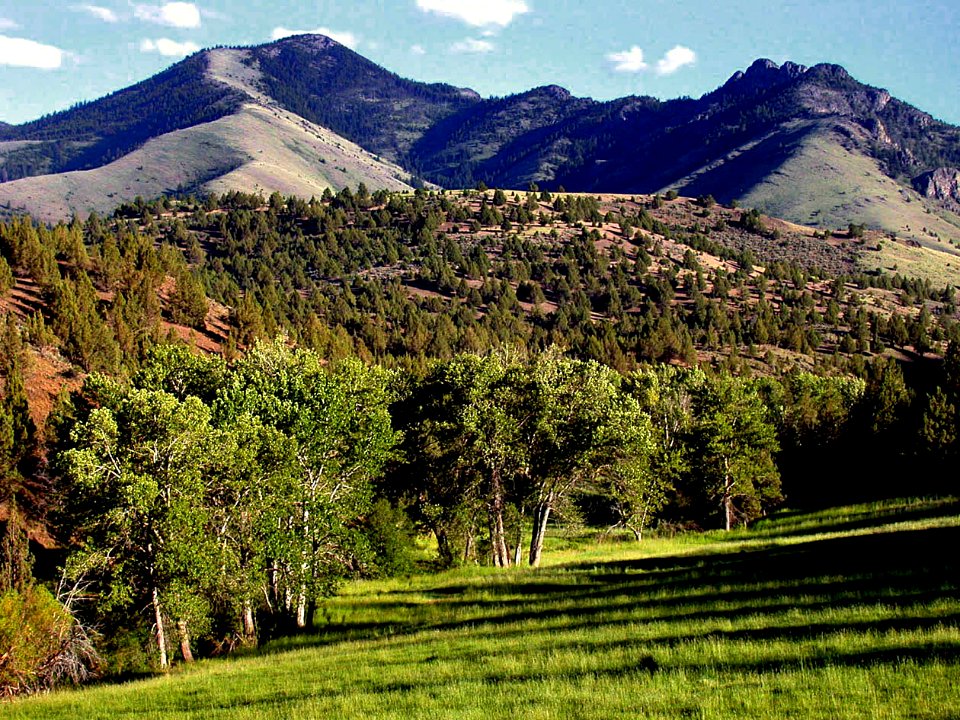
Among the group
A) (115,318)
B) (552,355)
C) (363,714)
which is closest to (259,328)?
(115,318)

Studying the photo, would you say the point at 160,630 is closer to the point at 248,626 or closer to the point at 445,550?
the point at 248,626

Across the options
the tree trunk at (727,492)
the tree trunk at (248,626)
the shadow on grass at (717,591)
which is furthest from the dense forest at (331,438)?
the shadow on grass at (717,591)

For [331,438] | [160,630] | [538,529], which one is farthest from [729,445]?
[160,630]

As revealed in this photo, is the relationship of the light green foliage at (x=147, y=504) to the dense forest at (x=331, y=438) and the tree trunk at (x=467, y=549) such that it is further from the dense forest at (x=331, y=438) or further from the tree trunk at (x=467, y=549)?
the tree trunk at (x=467, y=549)

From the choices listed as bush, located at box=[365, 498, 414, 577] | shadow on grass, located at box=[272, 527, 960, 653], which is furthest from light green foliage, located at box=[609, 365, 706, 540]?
bush, located at box=[365, 498, 414, 577]

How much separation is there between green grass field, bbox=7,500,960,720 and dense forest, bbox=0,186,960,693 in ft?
14.0

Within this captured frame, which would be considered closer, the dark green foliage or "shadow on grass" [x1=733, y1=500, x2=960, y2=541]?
"shadow on grass" [x1=733, y1=500, x2=960, y2=541]

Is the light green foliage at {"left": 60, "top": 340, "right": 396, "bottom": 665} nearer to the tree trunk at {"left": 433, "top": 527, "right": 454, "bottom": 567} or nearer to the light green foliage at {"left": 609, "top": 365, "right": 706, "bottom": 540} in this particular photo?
the tree trunk at {"left": 433, "top": 527, "right": 454, "bottom": 567}

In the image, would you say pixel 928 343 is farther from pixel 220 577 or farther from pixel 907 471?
pixel 220 577

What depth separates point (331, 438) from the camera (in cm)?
3359

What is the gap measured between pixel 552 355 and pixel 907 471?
167ft

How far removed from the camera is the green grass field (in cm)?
1238

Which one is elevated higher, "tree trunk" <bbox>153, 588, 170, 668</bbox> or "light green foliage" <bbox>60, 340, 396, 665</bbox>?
"light green foliage" <bbox>60, 340, 396, 665</bbox>

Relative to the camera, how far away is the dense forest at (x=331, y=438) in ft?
90.3
